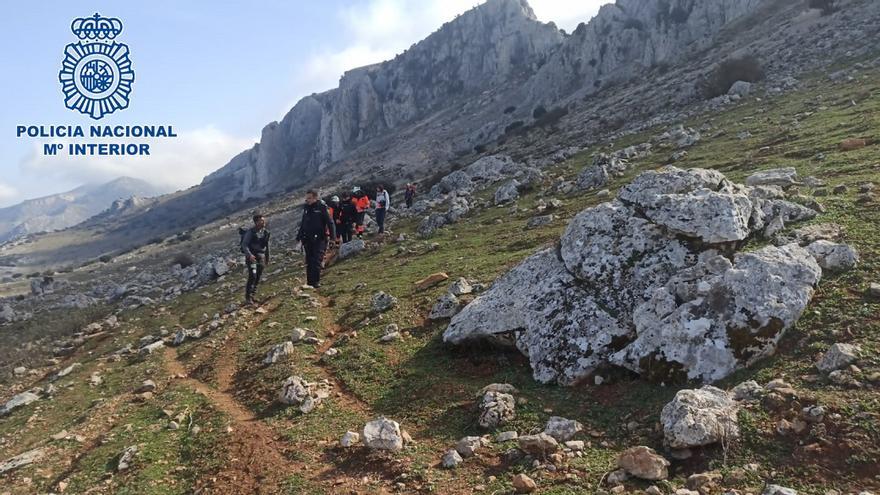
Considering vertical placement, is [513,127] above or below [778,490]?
above

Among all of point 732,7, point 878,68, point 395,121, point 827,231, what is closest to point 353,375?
point 827,231

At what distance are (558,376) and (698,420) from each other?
2691 millimetres

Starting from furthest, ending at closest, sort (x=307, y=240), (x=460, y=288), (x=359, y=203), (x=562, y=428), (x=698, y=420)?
(x=359, y=203) → (x=307, y=240) → (x=460, y=288) → (x=562, y=428) → (x=698, y=420)

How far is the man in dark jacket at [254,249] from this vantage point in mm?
18188

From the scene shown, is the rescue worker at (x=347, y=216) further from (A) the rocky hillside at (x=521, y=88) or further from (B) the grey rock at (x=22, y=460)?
(A) the rocky hillside at (x=521, y=88)

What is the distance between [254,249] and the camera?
18531mm

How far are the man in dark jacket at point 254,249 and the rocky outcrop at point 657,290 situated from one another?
10.1 meters

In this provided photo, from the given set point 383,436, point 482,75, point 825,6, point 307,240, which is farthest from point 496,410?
point 482,75

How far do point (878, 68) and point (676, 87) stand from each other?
1812 cm

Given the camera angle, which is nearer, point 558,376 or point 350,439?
point 350,439

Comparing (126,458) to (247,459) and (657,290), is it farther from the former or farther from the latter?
(657,290)

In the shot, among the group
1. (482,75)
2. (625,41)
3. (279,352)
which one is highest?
(482,75)

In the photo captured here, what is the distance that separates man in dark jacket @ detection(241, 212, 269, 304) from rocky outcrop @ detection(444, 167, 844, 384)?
1012cm

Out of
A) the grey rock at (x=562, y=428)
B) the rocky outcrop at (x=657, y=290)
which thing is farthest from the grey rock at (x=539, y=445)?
the rocky outcrop at (x=657, y=290)
